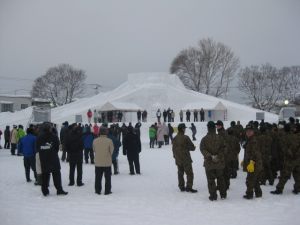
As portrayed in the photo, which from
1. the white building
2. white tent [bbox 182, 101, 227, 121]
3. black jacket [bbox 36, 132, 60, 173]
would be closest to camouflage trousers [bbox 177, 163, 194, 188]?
black jacket [bbox 36, 132, 60, 173]

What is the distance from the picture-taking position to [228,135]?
10789 mm

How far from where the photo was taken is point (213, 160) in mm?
8336

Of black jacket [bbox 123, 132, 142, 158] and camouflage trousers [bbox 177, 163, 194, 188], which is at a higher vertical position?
black jacket [bbox 123, 132, 142, 158]

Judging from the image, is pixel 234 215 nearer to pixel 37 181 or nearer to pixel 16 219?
pixel 16 219

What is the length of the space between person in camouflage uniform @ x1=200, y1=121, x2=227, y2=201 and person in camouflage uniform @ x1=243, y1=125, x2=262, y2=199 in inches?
20.5

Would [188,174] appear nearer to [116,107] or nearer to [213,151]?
[213,151]

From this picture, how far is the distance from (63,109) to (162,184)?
42.5 metres

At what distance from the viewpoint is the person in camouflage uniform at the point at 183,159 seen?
9.30 metres

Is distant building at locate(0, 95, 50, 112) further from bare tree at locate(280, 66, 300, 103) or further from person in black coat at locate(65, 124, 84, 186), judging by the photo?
person in black coat at locate(65, 124, 84, 186)

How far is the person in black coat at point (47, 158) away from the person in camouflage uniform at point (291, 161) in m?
4.93

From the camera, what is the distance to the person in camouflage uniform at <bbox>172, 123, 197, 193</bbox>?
30.5 feet

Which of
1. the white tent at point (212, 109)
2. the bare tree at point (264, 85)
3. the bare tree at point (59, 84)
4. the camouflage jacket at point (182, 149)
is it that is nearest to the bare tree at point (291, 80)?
the bare tree at point (264, 85)

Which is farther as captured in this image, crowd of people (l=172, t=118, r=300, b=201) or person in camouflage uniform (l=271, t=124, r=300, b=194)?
person in camouflage uniform (l=271, t=124, r=300, b=194)

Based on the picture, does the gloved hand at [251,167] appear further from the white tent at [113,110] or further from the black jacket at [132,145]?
the white tent at [113,110]
